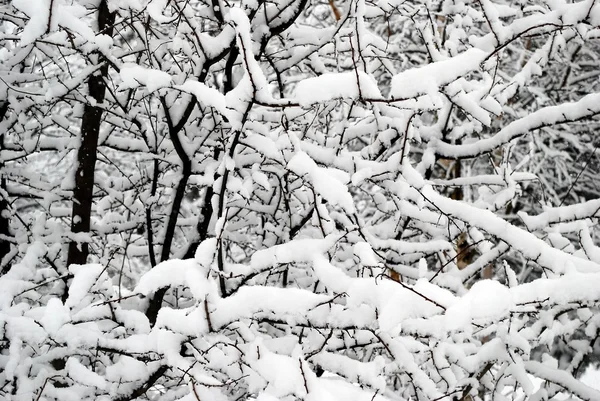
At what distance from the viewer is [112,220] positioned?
3.26 m

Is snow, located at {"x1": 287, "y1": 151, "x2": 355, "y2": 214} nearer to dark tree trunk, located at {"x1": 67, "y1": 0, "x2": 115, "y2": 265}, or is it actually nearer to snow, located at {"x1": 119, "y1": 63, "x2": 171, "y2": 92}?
snow, located at {"x1": 119, "y1": 63, "x2": 171, "y2": 92}

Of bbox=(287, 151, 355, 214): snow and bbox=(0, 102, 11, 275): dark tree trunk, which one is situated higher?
bbox=(0, 102, 11, 275): dark tree trunk

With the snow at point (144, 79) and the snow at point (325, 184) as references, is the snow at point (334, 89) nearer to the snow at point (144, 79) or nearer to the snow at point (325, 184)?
the snow at point (325, 184)

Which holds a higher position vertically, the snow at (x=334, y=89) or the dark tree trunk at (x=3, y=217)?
the dark tree trunk at (x=3, y=217)

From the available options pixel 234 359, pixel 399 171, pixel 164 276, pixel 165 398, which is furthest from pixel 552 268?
pixel 165 398

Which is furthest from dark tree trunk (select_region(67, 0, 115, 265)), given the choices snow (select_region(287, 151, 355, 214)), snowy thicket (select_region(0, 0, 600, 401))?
snow (select_region(287, 151, 355, 214))

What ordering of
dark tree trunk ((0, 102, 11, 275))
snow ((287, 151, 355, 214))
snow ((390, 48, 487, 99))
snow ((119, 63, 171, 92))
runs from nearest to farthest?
snow ((390, 48, 487, 99))
snow ((287, 151, 355, 214))
snow ((119, 63, 171, 92))
dark tree trunk ((0, 102, 11, 275))

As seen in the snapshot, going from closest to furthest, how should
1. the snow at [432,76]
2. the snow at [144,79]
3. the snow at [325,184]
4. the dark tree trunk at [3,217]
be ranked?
the snow at [432,76] < the snow at [325,184] < the snow at [144,79] < the dark tree trunk at [3,217]

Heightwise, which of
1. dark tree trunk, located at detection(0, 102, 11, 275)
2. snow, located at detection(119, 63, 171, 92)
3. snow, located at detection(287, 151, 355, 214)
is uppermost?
dark tree trunk, located at detection(0, 102, 11, 275)

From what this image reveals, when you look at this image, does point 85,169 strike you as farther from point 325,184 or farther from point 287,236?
point 325,184

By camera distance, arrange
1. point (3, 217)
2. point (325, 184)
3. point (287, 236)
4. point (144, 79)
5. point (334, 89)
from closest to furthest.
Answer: point (334, 89) → point (325, 184) → point (144, 79) → point (287, 236) → point (3, 217)

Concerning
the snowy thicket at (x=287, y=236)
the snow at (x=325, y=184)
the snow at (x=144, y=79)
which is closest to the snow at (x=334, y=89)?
the snowy thicket at (x=287, y=236)

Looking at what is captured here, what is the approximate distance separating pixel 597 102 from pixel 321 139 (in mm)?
1402

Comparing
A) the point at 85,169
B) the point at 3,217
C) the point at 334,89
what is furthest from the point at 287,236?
the point at 3,217
